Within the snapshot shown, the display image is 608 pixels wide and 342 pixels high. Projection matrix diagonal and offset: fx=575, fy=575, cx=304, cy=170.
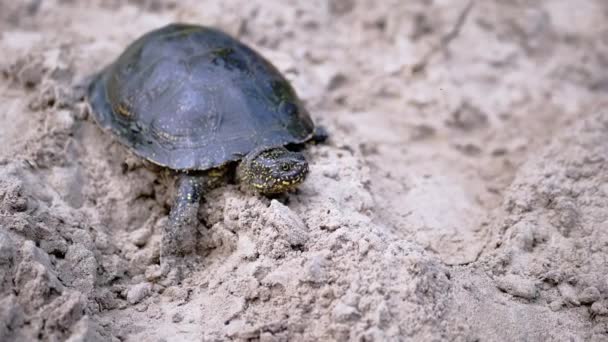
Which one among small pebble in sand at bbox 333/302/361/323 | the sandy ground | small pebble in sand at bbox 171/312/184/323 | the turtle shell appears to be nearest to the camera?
small pebble in sand at bbox 333/302/361/323

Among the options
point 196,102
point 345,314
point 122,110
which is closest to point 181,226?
point 196,102

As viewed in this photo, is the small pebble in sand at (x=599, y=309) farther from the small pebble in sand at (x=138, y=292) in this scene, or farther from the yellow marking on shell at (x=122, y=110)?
the yellow marking on shell at (x=122, y=110)

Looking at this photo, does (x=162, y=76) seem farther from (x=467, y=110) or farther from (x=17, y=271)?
(x=467, y=110)

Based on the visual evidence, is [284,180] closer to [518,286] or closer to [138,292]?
[138,292]

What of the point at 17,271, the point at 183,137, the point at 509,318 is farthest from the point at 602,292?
the point at 17,271

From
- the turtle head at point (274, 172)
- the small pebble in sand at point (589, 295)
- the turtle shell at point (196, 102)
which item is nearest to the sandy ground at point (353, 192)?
the small pebble in sand at point (589, 295)

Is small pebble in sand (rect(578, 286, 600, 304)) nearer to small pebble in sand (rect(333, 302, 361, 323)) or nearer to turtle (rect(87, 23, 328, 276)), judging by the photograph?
small pebble in sand (rect(333, 302, 361, 323))

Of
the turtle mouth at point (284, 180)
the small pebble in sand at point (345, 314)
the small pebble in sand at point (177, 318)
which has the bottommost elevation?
the small pebble in sand at point (177, 318)

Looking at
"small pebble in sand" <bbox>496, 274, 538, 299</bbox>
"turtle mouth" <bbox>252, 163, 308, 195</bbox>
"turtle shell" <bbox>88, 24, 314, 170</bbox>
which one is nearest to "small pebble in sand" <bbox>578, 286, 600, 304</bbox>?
"small pebble in sand" <bbox>496, 274, 538, 299</bbox>
